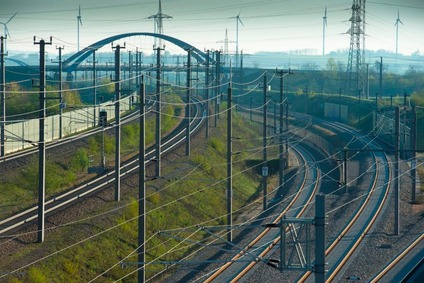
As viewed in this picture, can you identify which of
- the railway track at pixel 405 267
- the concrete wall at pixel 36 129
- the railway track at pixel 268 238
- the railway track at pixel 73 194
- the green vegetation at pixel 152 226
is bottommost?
the railway track at pixel 405 267

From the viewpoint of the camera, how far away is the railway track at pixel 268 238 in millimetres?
18109

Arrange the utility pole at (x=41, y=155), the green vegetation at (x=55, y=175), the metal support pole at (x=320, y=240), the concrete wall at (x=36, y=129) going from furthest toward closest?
the concrete wall at (x=36, y=129)
the green vegetation at (x=55, y=175)
the utility pole at (x=41, y=155)
the metal support pole at (x=320, y=240)

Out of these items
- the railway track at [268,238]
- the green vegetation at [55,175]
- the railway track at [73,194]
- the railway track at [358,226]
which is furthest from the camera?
the green vegetation at [55,175]

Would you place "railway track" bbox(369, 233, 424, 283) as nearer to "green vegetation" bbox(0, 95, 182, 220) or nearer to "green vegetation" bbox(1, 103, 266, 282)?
"green vegetation" bbox(1, 103, 266, 282)

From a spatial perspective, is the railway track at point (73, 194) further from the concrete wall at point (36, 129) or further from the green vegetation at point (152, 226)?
the concrete wall at point (36, 129)

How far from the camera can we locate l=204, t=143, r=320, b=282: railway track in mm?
18109

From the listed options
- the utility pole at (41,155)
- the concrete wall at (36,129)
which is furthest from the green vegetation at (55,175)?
the utility pole at (41,155)

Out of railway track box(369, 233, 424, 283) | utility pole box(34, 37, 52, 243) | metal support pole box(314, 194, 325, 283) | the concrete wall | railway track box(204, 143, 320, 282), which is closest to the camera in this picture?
metal support pole box(314, 194, 325, 283)

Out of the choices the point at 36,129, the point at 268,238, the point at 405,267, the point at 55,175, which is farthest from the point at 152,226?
the point at 36,129

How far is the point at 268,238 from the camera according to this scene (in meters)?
22.5

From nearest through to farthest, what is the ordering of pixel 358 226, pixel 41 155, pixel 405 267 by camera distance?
pixel 41 155, pixel 405 267, pixel 358 226

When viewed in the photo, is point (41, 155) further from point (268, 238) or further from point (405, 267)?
point (405, 267)

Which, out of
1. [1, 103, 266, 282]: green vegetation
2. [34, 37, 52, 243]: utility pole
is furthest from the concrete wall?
[34, 37, 52, 243]: utility pole

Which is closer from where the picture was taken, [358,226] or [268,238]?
[268,238]
